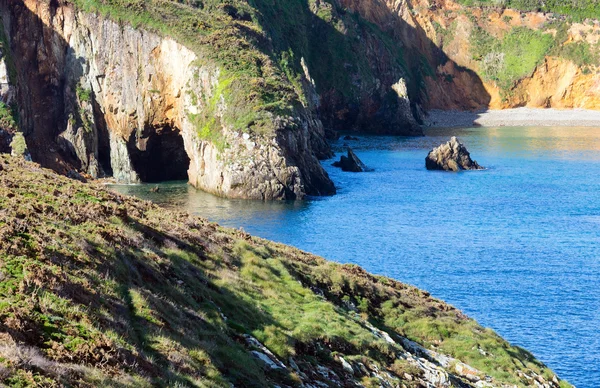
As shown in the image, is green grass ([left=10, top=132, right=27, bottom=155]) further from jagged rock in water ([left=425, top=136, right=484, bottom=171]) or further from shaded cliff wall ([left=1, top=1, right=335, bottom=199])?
jagged rock in water ([left=425, top=136, right=484, bottom=171])

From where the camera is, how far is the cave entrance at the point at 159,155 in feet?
367

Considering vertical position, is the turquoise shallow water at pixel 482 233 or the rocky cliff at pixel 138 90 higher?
the rocky cliff at pixel 138 90

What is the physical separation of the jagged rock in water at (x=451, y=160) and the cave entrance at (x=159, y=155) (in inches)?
1513

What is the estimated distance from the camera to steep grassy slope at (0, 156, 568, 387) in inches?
736

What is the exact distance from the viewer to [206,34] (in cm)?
11462

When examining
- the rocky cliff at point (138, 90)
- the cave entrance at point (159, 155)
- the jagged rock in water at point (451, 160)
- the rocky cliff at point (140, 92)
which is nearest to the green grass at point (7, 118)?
the rocky cliff at point (140, 92)

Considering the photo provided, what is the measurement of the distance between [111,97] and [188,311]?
302 ft

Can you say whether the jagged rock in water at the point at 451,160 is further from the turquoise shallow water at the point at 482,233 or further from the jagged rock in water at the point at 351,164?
the jagged rock in water at the point at 351,164

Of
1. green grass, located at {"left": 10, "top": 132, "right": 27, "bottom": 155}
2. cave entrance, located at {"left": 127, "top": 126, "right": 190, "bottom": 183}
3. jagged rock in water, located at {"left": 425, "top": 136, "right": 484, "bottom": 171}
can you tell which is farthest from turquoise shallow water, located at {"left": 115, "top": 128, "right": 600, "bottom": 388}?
green grass, located at {"left": 10, "top": 132, "right": 27, "bottom": 155}

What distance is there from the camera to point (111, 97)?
11356 centimetres

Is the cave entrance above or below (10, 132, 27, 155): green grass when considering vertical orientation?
below

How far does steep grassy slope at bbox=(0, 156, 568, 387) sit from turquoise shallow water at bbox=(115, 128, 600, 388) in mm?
11174

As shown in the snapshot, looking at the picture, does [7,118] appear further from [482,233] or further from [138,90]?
[482,233]

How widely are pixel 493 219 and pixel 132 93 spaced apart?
167ft
